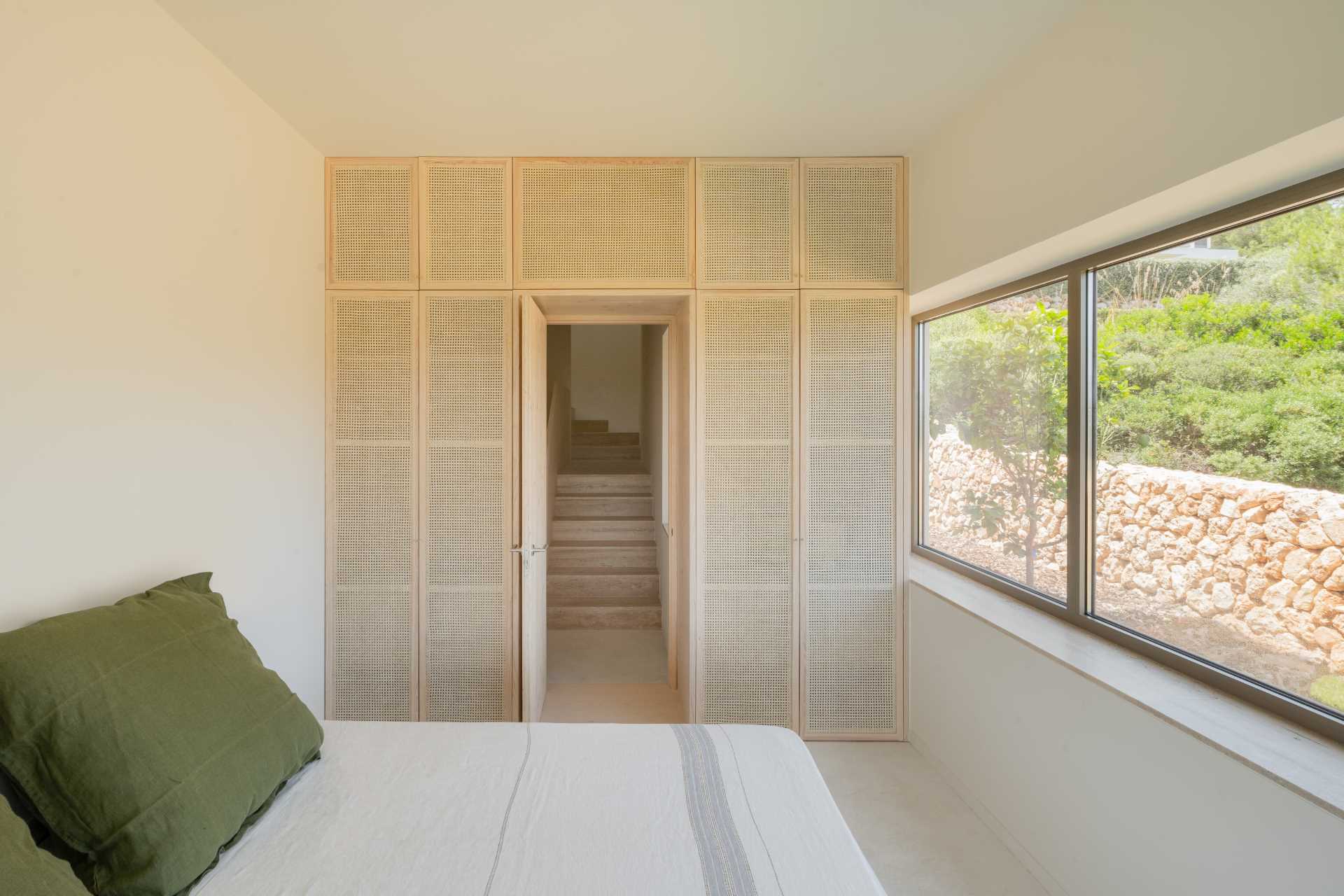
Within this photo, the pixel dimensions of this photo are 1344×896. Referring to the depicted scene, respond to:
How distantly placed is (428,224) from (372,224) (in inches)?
9.9

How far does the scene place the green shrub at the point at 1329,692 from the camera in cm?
130

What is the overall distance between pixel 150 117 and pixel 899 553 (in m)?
3.07

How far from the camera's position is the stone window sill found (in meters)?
1.20

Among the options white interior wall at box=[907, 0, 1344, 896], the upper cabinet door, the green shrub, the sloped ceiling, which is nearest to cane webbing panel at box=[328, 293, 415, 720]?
the sloped ceiling

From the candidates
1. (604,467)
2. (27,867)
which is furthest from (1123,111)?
(604,467)

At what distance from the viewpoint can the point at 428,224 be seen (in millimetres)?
2701

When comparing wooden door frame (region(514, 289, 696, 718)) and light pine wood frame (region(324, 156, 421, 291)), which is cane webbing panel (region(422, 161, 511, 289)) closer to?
light pine wood frame (region(324, 156, 421, 291))

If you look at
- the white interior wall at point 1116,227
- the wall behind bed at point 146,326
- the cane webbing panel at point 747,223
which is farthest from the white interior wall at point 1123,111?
the wall behind bed at point 146,326

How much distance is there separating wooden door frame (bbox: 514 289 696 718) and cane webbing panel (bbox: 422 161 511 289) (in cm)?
21

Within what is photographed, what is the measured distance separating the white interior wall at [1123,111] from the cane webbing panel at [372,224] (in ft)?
7.58

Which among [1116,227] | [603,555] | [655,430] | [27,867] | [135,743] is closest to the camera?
[27,867]

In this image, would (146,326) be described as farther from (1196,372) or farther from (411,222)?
(1196,372)

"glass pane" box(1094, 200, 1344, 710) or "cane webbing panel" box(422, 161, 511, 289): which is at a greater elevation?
"cane webbing panel" box(422, 161, 511, 289)

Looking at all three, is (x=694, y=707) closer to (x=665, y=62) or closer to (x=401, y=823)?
(x=401, y=823)
